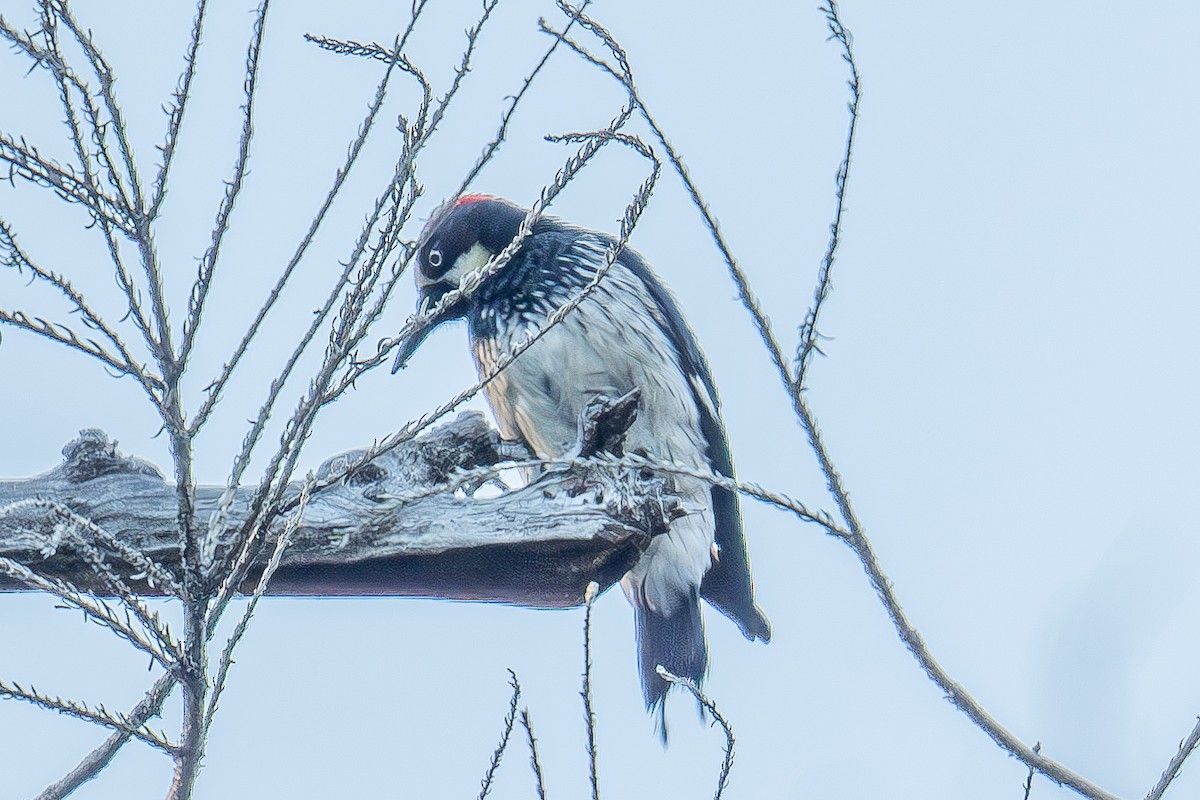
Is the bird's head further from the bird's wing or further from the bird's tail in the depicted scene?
the bird's tail

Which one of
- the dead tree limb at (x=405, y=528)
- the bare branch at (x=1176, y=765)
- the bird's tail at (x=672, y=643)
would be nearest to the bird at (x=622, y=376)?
the bird's tail at (x=672, y=643)

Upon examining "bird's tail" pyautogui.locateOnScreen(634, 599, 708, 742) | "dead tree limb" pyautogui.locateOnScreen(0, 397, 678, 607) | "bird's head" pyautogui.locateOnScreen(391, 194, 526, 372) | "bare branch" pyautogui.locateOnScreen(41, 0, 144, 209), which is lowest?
"bird's tail" pyautogui.locateOnScreen(634, 599, 708, 742)

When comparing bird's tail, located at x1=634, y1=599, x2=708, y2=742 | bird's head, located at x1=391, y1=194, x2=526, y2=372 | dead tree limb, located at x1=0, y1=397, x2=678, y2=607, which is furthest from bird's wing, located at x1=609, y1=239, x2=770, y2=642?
dead tree limb, located at x1=0, y1=397, x2=678, y2=607

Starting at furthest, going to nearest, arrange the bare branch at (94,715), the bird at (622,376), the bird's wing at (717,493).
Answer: the bird's wing at (717,493) < the bird at (622,376) < the bare branch at (94,715)

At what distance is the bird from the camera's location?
298cm

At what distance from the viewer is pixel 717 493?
330 centimetres

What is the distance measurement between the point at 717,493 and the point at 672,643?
1.46 feet

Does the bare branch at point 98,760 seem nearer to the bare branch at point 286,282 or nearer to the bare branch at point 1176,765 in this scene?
the bare branch at point 286,282

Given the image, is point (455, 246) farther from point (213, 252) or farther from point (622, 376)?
point (213, 252)

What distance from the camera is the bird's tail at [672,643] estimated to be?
9.88 feet

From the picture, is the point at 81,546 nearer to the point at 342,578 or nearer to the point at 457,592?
the point at 342,578

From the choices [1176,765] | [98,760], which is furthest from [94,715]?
[1176,765]

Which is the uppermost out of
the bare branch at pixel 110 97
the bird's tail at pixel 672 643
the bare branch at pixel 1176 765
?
the bare branch at pixel 110 97

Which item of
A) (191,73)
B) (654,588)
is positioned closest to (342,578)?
(191,73)
